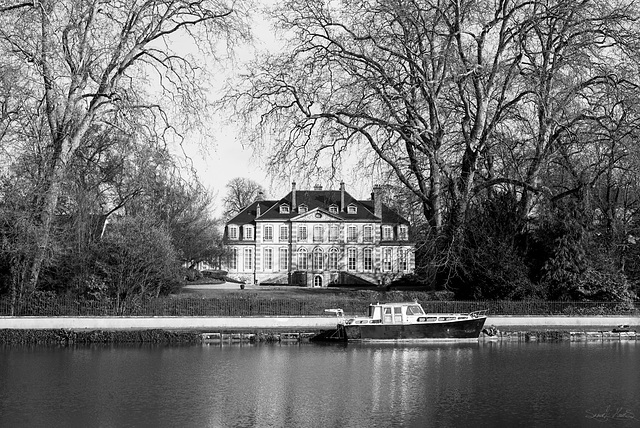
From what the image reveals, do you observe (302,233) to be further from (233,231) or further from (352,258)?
(233,231)

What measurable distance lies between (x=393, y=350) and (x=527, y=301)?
9.68 meters

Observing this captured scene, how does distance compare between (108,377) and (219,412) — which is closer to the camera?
(219,412)

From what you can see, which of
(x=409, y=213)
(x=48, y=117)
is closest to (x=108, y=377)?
(x=48, y=117)

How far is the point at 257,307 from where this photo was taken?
3203 centimetres

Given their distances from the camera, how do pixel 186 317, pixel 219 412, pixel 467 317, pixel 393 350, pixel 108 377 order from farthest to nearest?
pixel 186 317 < pixel 467 317 < pixel 393 350 < pixel 108 377 < pixel 219 412

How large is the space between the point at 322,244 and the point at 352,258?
3252 millimetres

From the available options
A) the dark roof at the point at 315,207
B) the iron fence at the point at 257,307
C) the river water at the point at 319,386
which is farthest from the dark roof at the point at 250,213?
the river water at the point at 319,386

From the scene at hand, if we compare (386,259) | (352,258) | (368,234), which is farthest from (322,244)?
(386,259)

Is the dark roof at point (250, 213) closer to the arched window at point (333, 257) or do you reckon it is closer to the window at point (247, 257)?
the window at point (247, 257)

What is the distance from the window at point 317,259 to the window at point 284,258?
265 centimetres

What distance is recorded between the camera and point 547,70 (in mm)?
33656

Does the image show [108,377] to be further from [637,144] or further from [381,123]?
[637,144]

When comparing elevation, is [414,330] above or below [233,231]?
below

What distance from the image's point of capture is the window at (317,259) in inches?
2936
